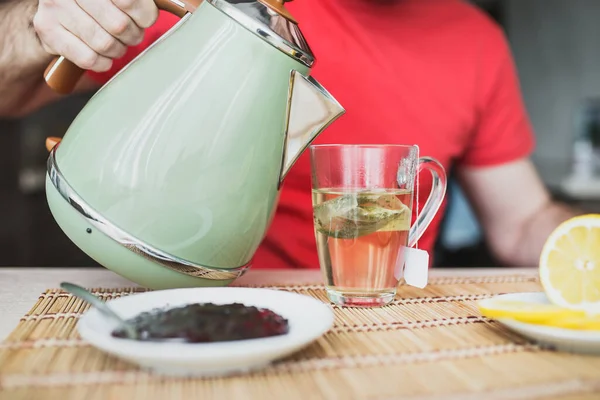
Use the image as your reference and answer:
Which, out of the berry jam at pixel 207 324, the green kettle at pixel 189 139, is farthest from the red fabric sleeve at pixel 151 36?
the berry jam at pixel 207 324

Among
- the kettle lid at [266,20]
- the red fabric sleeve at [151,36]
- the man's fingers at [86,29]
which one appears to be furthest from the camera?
the red fabric sleeve at [151,36]

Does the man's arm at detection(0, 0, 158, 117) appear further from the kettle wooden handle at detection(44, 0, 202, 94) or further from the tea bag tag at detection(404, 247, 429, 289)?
the tea bag tag at detection(404, 247, 429, 289)

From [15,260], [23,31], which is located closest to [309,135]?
[23,31]

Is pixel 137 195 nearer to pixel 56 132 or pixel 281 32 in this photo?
pixel 281 32

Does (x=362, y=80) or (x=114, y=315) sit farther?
(x=362, y=80)

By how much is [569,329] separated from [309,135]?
320 millimetres

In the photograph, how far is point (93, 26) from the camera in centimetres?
72

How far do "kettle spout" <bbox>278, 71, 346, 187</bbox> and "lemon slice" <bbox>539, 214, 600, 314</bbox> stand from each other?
0.88 feet

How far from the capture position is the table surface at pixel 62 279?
2.31 ft

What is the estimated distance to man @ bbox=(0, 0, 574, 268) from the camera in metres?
1.11

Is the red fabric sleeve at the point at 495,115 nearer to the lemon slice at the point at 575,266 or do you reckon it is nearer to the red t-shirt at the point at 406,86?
the red t-shirt at the point at 406,86

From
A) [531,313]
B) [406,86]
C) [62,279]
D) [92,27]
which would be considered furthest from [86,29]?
[406,86]

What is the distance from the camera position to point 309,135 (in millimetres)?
679

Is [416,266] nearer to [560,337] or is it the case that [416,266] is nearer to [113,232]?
[560,337]
